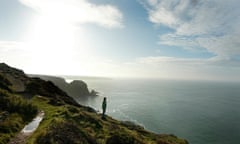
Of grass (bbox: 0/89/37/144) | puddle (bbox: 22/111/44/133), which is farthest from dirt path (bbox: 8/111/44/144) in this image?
grass (bbox: 0/89/37/144)

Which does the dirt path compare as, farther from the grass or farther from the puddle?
the grass

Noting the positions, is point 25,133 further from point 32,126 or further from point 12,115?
point 12,115

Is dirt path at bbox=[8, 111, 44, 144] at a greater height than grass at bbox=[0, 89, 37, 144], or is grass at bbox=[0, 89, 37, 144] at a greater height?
grass at bbox=[0, 89, 37, 144]

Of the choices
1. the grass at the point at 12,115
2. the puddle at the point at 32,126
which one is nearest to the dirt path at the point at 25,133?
the puddle at the point at 32,126

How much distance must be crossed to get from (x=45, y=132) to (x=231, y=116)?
399 feet

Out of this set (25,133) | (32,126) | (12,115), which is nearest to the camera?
(25,133)

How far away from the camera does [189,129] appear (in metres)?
85.1

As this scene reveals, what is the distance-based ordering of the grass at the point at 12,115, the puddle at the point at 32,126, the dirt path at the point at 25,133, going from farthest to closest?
the puddle at the point at 32,126, the grass at the point at 12,115, the dirt path at the point at 25,133

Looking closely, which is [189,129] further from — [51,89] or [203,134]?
[51,89]

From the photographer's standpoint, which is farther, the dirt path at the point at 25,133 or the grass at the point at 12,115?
the grass at the point at 12,115

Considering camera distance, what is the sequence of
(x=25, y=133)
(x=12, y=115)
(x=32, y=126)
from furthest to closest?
(x=12, y=115)
(x=32, y=126)
(x=25, y=133)

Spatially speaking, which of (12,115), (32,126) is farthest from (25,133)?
(12,115)

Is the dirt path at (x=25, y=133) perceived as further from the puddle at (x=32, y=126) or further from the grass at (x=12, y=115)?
the grass at (x=12, y=115)

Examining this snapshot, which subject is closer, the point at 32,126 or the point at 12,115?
the point at 32,126
